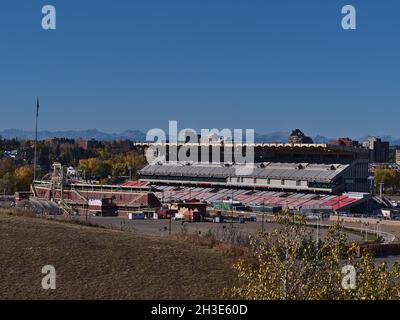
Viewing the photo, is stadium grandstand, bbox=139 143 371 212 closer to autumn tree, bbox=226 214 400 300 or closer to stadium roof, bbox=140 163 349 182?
stadium roof, bbox=140 163 349 182

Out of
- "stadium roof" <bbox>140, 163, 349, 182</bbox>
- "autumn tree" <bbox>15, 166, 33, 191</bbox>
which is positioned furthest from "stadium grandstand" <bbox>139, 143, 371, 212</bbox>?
"autumn tree" <bbox>15, 166, 33, 191</bbox>

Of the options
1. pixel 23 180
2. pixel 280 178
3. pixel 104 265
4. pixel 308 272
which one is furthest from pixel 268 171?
pixel 308 272

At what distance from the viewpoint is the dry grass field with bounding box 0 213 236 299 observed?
701 inches

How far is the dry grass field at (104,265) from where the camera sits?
58.4 ft

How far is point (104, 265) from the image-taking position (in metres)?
20.2

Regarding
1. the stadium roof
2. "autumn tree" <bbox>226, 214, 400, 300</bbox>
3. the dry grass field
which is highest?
the stadium roof

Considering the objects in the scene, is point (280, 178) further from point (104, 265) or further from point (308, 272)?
point (308, 272)

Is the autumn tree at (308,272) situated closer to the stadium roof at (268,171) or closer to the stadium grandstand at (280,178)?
the stadium grandstand at (280,178)

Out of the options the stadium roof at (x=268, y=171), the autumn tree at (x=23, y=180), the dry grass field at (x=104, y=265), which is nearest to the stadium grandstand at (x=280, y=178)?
the stadium roof at (x=268, y=171)

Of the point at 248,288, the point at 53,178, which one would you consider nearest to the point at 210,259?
the point at 248,288

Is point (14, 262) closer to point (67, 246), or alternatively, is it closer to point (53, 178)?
point (67, 246)

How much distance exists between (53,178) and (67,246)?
4779 cm

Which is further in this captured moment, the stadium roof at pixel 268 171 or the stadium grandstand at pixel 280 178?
the stadium roof at pixel 268 171

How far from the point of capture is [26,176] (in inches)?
3671
